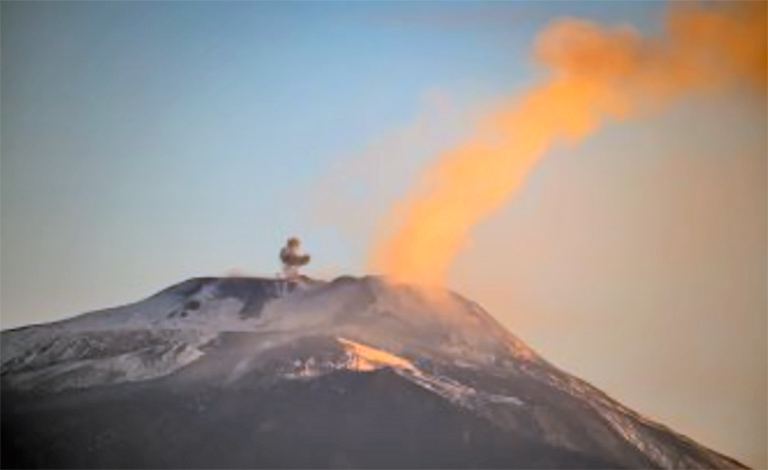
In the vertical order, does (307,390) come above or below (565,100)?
below

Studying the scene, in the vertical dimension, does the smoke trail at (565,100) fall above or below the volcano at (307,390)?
above

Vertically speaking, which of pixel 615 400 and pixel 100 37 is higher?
pixel 100 37

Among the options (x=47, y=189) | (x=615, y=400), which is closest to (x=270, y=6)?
(x=47, y=189)

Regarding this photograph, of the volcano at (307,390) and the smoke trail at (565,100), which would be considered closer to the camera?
the volcano at (307,390)

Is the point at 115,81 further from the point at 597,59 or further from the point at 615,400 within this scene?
the point at 615,400

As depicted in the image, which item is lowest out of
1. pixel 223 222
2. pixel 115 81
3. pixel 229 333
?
pixel 229 333

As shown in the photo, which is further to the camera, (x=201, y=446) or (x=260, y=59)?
(x=260, y=59)
